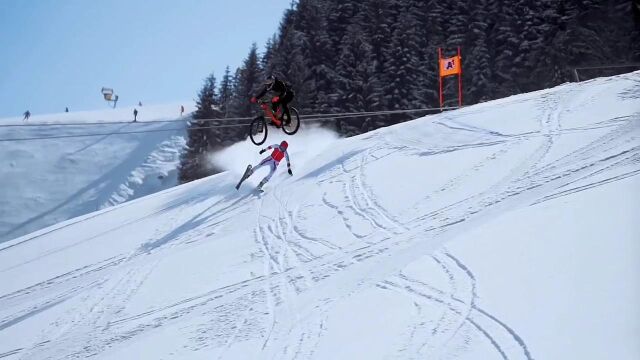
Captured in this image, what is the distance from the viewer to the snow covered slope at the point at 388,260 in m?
6.24

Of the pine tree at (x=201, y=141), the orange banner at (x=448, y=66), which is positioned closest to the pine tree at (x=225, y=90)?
the pine tree at (x=201, y=141)

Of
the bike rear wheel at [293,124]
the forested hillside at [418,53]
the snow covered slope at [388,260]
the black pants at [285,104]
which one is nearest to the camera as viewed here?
the snow covered slope at [388,260]

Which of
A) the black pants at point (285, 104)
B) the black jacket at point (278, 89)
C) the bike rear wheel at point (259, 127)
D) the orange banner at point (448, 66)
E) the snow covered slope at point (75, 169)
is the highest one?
the orange banner at point (448, 66)

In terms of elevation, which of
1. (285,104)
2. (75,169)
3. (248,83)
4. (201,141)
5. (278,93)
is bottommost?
(75,169)

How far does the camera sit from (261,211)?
1379cm

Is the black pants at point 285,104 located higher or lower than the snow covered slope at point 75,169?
higher

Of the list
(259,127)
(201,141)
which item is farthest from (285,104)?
(201,141)

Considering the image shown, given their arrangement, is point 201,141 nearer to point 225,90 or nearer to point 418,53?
point 225,90

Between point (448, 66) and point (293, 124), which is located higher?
point (448, 66)

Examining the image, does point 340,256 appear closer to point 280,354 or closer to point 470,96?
point 280,354

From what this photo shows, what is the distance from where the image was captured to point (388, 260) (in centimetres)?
878

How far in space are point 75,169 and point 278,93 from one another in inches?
1446

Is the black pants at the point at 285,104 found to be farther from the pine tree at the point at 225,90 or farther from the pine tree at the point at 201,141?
the pine tree at the point at 225,90

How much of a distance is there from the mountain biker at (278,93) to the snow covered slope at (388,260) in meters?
2.23
